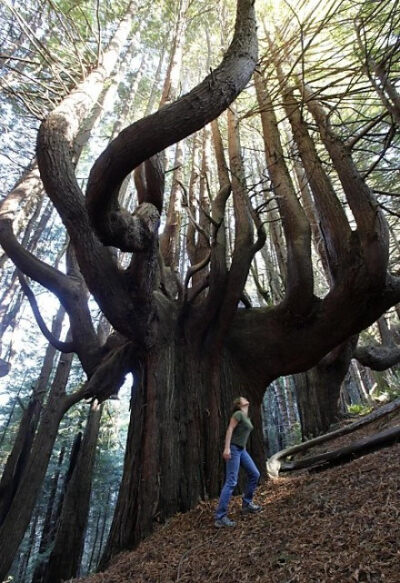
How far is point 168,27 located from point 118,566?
11251 mm

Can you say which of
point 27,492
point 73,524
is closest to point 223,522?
point 27,492

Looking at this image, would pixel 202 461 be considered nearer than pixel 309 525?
No

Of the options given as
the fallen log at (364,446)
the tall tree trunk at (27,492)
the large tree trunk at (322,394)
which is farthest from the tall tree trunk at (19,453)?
the fallen log at (364,446)

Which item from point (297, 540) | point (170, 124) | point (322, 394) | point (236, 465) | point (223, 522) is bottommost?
point (297, 540)

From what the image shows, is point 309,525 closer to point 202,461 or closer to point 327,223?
point 202,461

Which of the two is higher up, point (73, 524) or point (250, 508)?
point (73, 524)

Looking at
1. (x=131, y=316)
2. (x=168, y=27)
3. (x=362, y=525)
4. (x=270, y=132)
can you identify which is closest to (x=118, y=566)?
(x=362, y=525)

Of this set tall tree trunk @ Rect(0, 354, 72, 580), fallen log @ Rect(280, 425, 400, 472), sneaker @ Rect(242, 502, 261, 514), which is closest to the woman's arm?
sneaker @ Rect(242, 502, 261, 514)

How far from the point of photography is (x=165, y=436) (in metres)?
4.11

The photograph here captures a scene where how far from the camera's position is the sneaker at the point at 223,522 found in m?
3.10

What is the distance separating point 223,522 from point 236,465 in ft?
1.66

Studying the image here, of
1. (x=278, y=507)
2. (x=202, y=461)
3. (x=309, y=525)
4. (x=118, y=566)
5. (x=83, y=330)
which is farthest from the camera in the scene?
(x=83, y=330)

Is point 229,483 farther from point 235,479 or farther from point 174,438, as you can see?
point 174,438

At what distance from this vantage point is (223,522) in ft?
10.3
